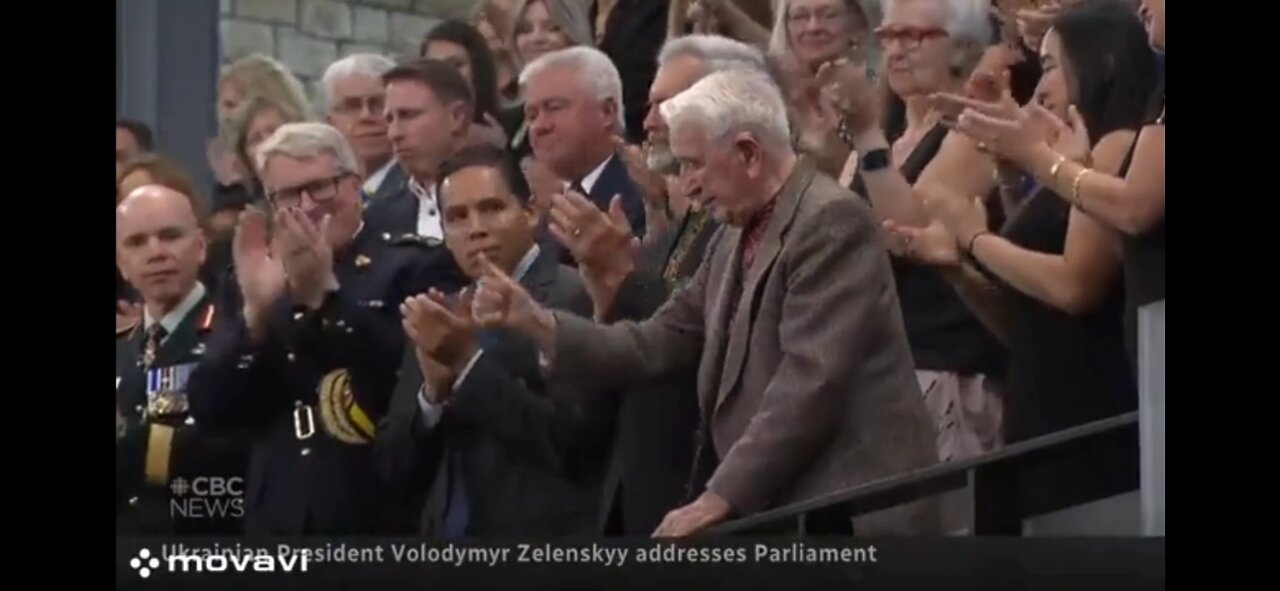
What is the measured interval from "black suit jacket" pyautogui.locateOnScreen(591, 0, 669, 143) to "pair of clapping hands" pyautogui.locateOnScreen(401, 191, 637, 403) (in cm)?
30

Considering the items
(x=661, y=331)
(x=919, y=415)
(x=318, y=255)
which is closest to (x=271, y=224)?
(x=318, y=255)

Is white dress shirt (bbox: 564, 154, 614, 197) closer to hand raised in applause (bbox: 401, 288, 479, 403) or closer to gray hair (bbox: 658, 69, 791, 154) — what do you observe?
gray hair (bbox: 658, 69, 791, 154)

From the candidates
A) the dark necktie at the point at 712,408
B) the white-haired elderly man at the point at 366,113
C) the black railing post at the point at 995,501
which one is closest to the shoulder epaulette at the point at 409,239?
the white-haired elderly man at the point at 366,113

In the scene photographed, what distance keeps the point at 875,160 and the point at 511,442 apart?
3.89ft

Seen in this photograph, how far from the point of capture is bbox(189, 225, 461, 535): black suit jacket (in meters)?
6.68

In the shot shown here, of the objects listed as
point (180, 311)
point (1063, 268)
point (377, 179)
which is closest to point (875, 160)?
point (1063, 268)

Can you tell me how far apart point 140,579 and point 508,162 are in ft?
4.73

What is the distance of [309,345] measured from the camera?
670cm

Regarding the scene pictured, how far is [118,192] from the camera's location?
6.72 meters

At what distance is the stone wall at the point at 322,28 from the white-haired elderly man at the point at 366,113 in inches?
1.2

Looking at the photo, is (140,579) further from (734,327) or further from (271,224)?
(734,327)

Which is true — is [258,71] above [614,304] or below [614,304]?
above

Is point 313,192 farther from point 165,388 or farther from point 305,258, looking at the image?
point 165,388

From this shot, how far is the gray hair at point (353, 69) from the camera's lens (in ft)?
21.8
